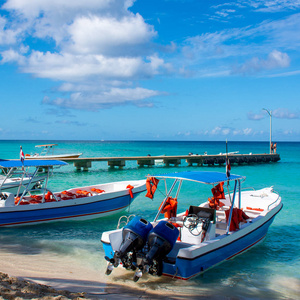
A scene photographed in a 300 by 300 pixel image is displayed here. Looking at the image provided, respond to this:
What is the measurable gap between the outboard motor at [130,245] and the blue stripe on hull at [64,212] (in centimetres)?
632

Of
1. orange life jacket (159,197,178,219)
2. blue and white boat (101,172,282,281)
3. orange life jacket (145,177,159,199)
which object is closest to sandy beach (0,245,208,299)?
blue and white boat (101,172,282,281)

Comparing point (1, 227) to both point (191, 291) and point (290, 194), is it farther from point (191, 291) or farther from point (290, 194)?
point (290, 194)

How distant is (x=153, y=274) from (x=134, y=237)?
87 centimetres

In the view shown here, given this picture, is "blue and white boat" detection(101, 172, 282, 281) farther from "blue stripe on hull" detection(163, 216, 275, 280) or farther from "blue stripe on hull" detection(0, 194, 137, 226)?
Answer: "blue stripe on hull" detection(0, 194, 137, 226)

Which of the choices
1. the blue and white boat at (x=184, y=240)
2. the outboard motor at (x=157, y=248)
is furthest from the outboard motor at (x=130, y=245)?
the outboard motor at (x=157, y=248)

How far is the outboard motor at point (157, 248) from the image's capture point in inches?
281

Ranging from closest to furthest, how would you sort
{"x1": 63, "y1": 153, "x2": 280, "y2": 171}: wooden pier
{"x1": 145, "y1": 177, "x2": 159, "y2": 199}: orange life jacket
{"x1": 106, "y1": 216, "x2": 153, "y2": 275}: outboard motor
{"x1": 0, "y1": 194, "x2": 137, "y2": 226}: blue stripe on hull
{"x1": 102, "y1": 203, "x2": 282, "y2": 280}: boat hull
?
{"x1": 106, "y1": 216, "x2": 153, "y2": 275}: outboard motor → {"x1": 102, "y1": 203, "x2": 282, "y2": 280}: boat hull → {"x1": 145, "y1": 177, "x2": 159, "y2": 199}: orange life jacket → {"x1": 0, "y1": 194, "x2": 137, "y2": 226}: blue stripe on hull → {"x1": 63, "y1": 153, "x2": 280, "y2": 171}: wooden pier

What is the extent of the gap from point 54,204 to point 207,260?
278 inches

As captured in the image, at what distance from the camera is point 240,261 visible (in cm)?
949

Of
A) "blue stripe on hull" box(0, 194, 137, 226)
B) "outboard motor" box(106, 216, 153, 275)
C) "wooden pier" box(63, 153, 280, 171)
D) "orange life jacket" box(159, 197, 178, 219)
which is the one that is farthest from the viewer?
"wooden pier" box(63, 153, 280, 171)

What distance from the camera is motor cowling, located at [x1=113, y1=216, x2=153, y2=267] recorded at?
733 cm

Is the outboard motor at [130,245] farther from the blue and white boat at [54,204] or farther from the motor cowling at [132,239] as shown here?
the blue and white boat at [54,204]

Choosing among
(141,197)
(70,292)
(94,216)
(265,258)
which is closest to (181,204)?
(141,197)

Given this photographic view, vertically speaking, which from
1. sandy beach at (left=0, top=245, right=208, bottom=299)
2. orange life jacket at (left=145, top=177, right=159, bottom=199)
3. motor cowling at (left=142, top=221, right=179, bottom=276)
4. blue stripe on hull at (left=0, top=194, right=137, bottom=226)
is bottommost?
sandy beach at (left=0, top=245, right=208, bottom=299)
